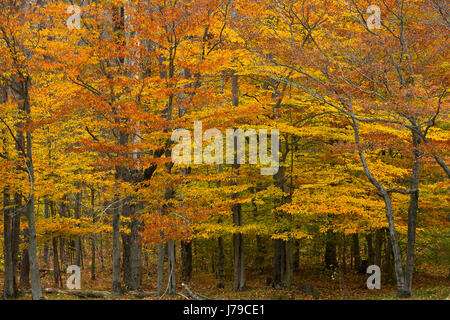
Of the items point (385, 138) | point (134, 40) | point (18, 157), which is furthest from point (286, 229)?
point (18, 157)

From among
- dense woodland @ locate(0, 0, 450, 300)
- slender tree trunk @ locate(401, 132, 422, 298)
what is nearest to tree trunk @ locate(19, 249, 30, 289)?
dense woodland @ locate(0, 0, 450, 300)

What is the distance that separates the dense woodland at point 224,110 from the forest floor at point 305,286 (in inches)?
9.7

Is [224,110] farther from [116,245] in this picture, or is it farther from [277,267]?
[277,267]

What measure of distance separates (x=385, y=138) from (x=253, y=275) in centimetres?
1126

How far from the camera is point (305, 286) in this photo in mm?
16984

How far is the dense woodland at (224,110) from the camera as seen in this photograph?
40.3ft

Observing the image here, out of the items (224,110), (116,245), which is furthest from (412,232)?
(116,245)

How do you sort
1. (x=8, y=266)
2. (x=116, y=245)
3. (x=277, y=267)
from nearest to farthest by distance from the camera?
(x=116, y=245), (x=8, y=266), (x=277, y=267)

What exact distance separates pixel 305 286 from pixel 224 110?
8021 millimetres

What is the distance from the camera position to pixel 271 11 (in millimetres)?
14047

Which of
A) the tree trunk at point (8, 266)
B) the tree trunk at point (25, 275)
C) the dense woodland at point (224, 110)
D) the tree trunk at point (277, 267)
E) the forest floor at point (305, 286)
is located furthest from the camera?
the tree trunk at point (25, 275)

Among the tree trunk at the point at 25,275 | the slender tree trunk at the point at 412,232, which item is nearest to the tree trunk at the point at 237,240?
the slender tree trunk at the point at 412,232

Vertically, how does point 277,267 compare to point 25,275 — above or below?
above

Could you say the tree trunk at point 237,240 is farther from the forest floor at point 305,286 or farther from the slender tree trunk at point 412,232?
the slender tree trunk at point 412,232
